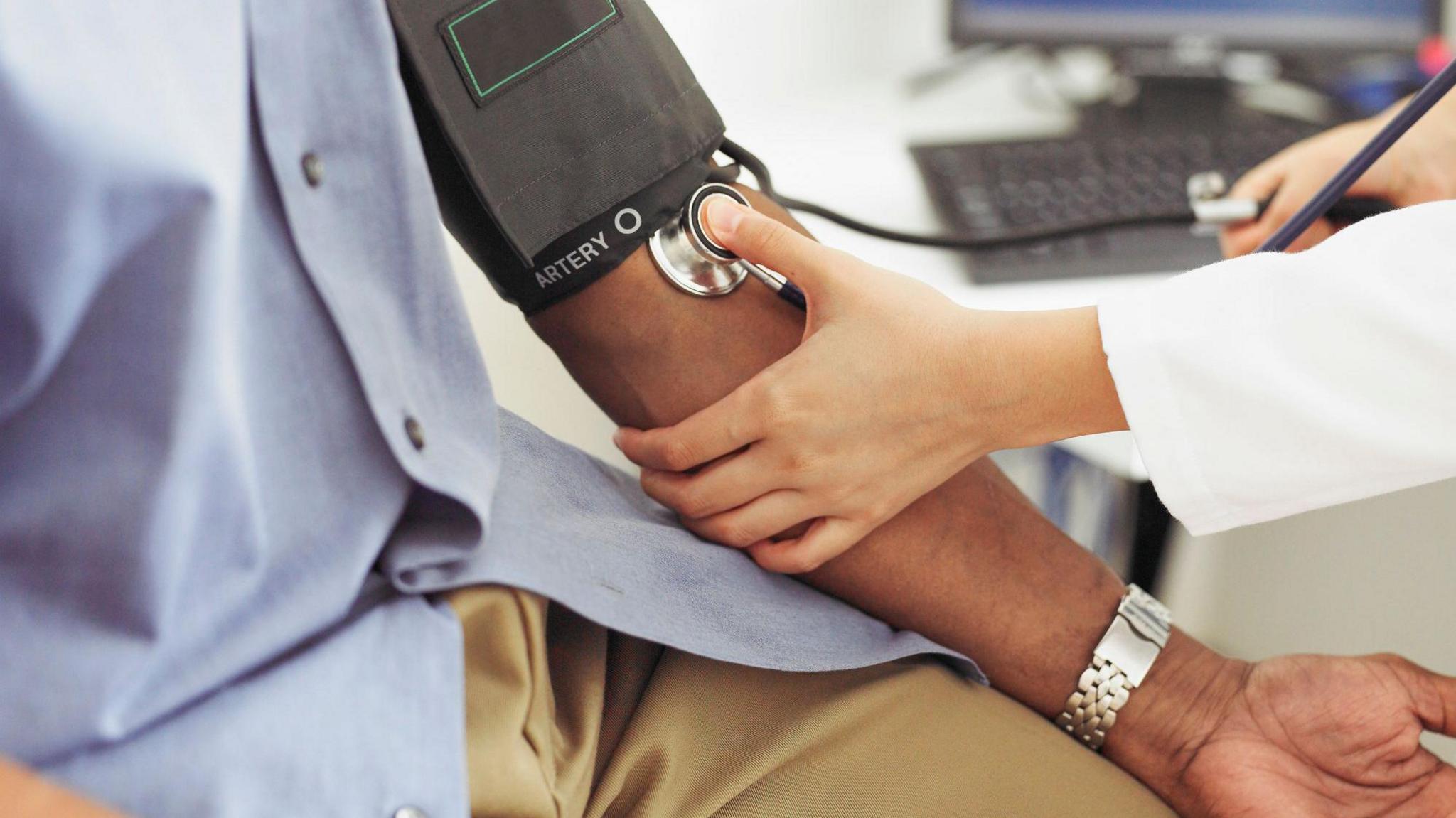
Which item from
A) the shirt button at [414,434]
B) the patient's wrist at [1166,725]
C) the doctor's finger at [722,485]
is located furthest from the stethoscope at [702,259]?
the patient's wrist at [1166,725]

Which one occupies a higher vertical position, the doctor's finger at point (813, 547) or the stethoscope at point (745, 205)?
the stethoscope at point (745, 205)

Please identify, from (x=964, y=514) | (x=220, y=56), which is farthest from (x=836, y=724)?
(x=220, y=56)

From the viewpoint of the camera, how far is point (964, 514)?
2.25ft

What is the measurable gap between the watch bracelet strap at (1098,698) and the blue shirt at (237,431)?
1.00 feet

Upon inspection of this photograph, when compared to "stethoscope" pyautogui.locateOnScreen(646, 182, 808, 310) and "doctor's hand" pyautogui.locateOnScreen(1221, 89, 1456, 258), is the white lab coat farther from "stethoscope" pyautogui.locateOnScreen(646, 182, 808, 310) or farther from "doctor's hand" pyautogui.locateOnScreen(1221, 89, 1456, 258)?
"doctor's hand" pyautogui.locateOnScreen(1221, 89, 1456, 258)

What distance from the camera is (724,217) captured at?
61cm

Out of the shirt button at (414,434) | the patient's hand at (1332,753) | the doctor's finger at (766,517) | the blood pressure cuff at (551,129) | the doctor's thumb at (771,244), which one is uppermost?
the blood pressure cuff at (551,129)

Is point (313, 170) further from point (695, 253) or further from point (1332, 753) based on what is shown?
point (1332, 753)

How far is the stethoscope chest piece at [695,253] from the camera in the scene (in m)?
0.62

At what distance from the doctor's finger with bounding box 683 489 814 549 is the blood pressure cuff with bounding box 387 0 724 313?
16cm

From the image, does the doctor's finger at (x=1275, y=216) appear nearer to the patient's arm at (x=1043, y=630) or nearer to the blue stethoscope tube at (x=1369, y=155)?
the blue stethoscope tube at (x=1369, y=155)

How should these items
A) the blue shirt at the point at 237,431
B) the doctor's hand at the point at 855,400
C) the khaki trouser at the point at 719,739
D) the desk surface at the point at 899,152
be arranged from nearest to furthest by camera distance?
the blue shirt at the point at 237,431
the khaki trouser at the point at 719,739
the doctor's hand at the point at 855,400
the desk surface at the point at 899,152

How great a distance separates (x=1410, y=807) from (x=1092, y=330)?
37cm

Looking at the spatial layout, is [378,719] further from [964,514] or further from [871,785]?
[964,514]
